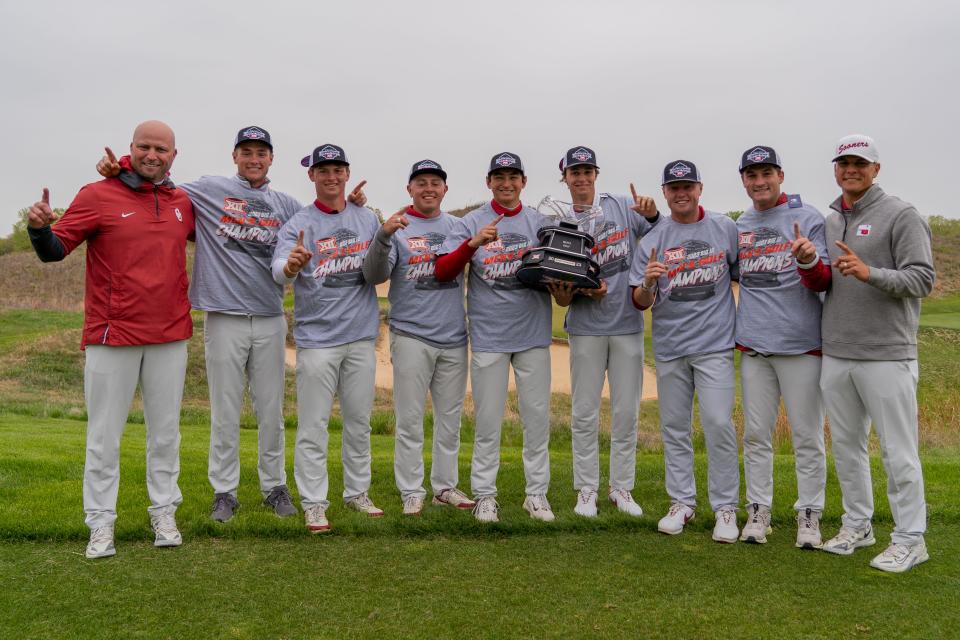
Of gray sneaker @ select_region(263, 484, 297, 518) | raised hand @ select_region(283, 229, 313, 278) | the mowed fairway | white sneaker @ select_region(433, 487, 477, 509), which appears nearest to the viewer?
the mowed fairway

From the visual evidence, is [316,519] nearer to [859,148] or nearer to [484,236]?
[484,236]

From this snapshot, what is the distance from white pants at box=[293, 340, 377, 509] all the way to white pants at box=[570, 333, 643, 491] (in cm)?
155

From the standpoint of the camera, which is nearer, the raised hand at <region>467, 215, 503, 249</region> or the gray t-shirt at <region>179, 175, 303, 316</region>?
the raised hand at <region>467, 215, 503, 249</region>

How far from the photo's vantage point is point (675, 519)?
5.35 meters

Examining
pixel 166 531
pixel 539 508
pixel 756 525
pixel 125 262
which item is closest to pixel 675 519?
pixel 756 525

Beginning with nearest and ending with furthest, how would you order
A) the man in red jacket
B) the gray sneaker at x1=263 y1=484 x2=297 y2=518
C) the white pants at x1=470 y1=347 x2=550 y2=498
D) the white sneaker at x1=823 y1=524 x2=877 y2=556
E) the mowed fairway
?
the mowed fairway → the man in red jacket → the white sneaker at x1=823 y1=524 x2=877 y2=556 → the gray sneaker at x1=263 y1=484 x2=297 y2=518 → the white pants at x1=470 y1=347 x2=550 y2=498

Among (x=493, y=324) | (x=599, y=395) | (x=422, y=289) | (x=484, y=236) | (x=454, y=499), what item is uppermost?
(x=484, y=236)

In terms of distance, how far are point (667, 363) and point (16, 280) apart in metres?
40.4

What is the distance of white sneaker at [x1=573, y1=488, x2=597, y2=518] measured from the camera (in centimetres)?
558

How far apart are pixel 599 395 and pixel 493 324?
1.00 metres

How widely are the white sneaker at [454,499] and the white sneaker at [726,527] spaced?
68.4 inches

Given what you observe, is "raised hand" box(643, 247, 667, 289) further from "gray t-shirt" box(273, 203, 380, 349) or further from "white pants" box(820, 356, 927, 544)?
"gray t-shirt" box(273, 203, 380, 349)

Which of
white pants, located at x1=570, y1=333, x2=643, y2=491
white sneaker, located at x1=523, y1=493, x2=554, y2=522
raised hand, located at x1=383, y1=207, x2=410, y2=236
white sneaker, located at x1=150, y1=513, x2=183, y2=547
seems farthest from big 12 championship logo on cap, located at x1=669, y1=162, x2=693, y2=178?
white sneaker, located at x1=150, y1=513, x2=183, y2=547

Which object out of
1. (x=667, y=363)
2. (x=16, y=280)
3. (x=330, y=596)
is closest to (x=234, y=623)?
(x=330, y=596)
